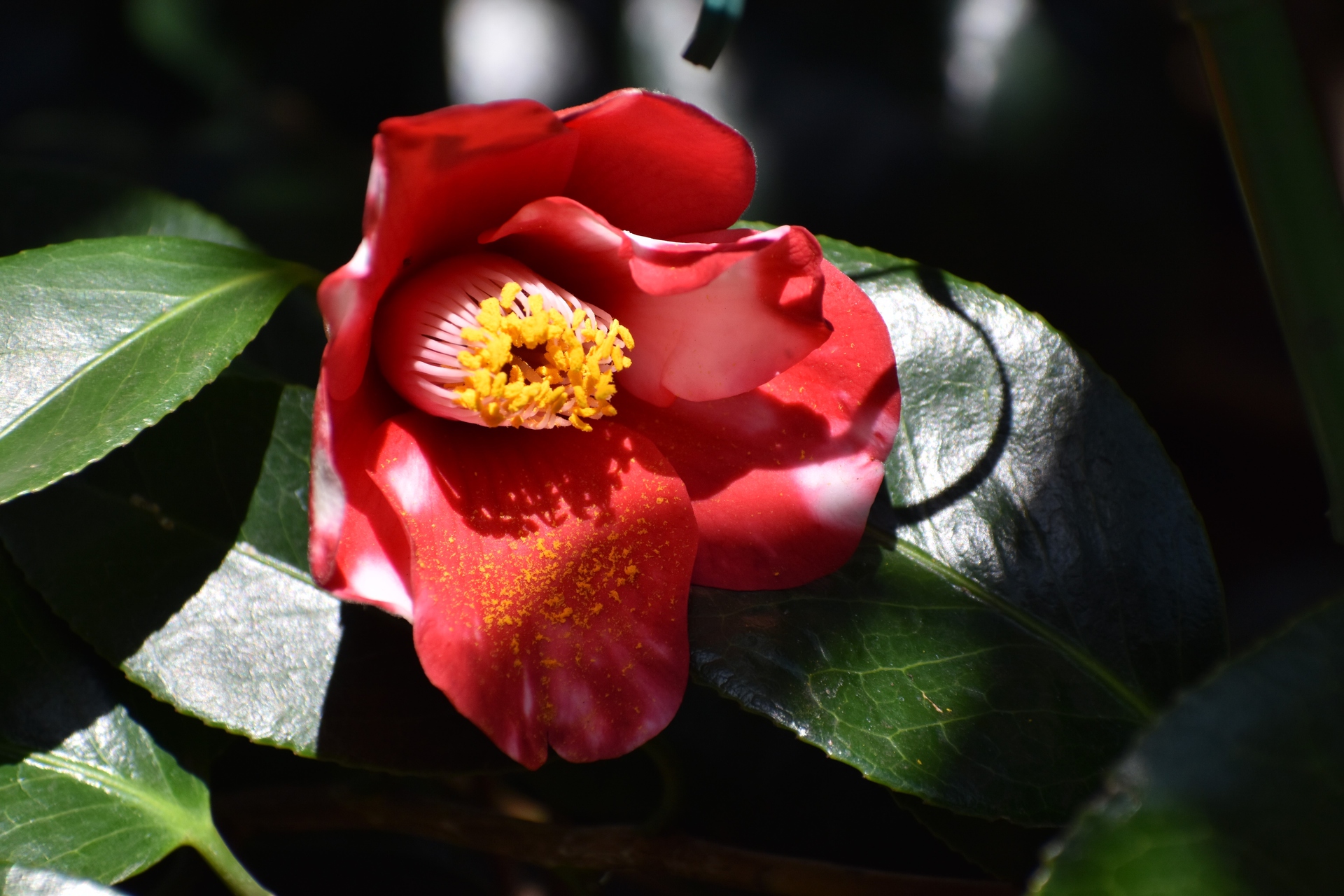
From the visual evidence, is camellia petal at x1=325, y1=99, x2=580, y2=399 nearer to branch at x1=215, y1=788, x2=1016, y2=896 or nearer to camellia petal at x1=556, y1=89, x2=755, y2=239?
camellia petal at x1=556, y1=89, x2=755, y2=239

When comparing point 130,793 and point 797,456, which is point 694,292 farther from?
point 130,793

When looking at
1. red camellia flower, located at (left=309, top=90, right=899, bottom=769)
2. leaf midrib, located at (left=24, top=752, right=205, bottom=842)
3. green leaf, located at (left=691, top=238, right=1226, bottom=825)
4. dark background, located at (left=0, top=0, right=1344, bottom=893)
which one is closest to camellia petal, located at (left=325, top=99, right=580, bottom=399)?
red camellia flower, located at (left=309, top=90, right=899, bottom=769)

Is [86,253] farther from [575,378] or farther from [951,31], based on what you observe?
[951,31]

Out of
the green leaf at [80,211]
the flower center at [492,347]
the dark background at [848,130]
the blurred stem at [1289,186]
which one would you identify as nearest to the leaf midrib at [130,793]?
the flower center at [492,347]

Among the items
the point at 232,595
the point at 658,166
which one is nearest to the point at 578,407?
the point at 658,166

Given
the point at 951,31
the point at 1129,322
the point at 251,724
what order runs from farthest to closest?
the point at 1129,322 < the point at 951,31 < the point at 251,724

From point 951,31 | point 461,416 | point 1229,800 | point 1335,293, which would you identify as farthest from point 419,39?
point 1229,800
